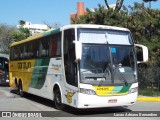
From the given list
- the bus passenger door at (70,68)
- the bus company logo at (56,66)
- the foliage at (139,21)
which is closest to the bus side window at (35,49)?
the bus company logo at (56,66)

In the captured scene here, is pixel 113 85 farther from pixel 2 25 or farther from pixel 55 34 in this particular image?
pixel 2 25

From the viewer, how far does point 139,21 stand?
82.1 feet

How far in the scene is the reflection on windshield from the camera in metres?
12.1

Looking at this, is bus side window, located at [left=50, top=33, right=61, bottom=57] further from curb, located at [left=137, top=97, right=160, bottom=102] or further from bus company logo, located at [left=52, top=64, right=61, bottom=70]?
curb, located at [left=137, top=97, right=160, bottom=102]

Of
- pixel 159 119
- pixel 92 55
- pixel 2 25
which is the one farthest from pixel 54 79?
pixel 2 25

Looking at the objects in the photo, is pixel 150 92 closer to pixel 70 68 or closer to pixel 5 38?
pixel 70 68

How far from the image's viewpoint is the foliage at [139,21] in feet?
78.7

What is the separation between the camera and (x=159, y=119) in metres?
11.4

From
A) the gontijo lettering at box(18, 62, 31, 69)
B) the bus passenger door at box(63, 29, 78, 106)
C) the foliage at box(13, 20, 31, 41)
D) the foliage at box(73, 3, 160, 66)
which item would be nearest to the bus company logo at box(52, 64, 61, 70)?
the bus passenger door at box(63, 29, 78, 106)

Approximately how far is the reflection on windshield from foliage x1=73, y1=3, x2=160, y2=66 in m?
10.8

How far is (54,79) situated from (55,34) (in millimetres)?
1748

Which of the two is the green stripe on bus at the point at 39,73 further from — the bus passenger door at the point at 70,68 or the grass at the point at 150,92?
the grass at the point at 150,92

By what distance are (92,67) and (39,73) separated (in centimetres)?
461

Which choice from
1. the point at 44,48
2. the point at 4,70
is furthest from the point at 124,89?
the point at 4,70
